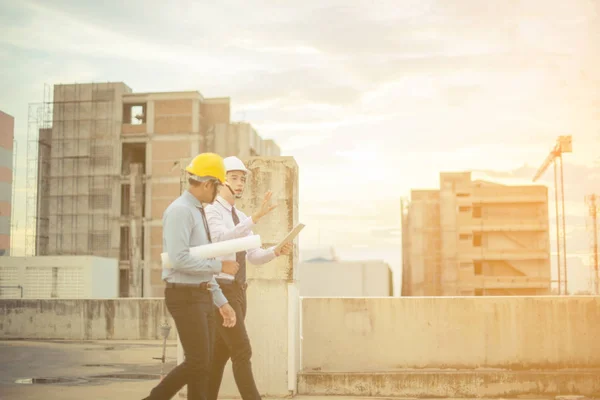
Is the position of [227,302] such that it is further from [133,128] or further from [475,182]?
[475,182]

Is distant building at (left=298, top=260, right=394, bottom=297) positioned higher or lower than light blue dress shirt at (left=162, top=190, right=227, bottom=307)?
lower

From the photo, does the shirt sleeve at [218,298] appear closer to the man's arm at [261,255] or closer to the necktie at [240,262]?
the necktie at [240,262]

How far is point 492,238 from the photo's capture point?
80.8 metres

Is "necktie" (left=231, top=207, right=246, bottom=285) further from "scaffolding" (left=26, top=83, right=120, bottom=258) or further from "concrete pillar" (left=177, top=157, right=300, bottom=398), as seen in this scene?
"scaffolding" (left=26, top=83, right=120, bottom=258)

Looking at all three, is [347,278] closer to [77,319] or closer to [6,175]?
[6,175]

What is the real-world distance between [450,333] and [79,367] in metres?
6.32

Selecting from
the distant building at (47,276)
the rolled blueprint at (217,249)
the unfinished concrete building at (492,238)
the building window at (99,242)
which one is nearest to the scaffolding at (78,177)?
the building window at (99,242)

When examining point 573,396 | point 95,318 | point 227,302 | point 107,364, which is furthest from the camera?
point 95,318

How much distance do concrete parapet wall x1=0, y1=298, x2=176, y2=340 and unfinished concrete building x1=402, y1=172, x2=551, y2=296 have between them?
210 feet

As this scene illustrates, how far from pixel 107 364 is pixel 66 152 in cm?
6384

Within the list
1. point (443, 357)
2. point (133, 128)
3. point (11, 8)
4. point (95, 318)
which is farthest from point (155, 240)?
point (443, 357)

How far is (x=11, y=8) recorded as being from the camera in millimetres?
58062

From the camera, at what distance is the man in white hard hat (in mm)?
5098

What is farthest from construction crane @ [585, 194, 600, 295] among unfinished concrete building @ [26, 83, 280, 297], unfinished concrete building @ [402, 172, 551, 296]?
unfinished concrete building @ [26, 83, 280, 297]
